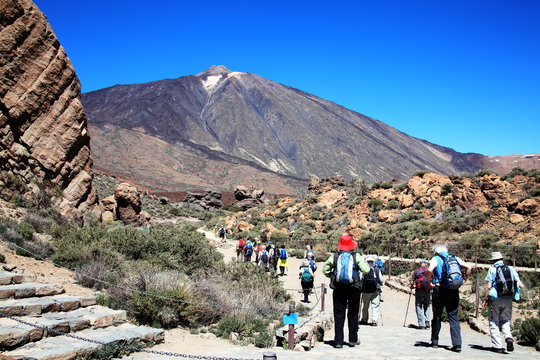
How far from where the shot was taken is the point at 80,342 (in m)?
6.02

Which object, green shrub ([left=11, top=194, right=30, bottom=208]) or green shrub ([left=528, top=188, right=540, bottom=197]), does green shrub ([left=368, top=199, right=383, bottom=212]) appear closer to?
green shrub ([left=528, top=188, right=540, bottom=197])

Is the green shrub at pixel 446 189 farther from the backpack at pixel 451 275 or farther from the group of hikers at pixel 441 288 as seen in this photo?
the backpack at pixel 451 275

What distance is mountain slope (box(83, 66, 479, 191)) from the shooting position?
135 meters

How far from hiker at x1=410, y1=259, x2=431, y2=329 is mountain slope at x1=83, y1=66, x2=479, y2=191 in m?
107

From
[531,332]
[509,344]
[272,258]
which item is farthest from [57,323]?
[272,258]

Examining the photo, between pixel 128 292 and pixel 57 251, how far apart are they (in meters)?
3.86

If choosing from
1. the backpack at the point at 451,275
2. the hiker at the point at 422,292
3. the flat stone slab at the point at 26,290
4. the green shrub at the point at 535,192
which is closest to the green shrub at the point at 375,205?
the green shrub at the point at 535,192

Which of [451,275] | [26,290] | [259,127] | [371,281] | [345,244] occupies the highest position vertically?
[259,127]

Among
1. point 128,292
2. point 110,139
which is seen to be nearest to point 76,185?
point 128,292

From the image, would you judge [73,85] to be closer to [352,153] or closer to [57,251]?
[57,251]

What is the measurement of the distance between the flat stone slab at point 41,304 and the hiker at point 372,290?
202 inches

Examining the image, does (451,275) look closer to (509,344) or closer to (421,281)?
(509,344)

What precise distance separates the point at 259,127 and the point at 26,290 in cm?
14752

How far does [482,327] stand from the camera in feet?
33.2
